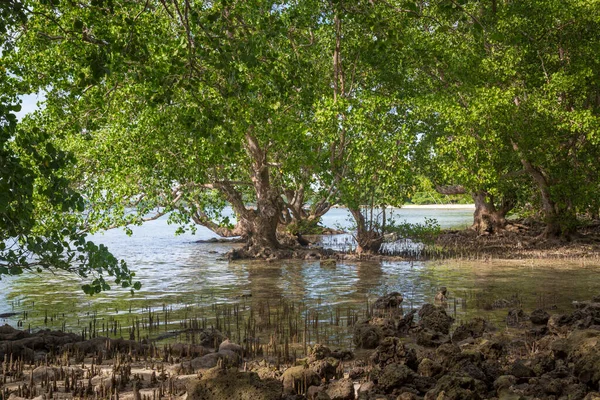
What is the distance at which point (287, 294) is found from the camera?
18.4 meters

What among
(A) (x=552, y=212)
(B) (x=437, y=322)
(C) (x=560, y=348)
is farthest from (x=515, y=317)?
(A) (x=552, y=212)

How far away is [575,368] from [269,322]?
6638 mm

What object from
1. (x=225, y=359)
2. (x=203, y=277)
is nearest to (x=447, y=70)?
(x=203, y=277)

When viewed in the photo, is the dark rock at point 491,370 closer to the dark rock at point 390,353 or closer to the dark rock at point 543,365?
the dark rock at point 543,365

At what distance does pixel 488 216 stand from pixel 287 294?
23347 millimetres

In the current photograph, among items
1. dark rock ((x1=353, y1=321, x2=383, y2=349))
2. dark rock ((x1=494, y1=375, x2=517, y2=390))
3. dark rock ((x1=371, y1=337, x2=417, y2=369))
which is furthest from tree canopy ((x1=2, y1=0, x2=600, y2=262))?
dark rock ((x1=494, y1=375, x2=517, y2=390))

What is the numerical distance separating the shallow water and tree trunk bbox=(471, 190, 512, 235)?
13060mm

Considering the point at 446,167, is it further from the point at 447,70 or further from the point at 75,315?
the point at 75,315

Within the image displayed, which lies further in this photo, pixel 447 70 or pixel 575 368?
pixel 447 70

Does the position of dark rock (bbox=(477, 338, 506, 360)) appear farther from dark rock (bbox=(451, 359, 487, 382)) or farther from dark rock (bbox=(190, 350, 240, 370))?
dark rock (bbox=(190, 350, 240, 370))

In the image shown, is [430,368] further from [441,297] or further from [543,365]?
[441,297]

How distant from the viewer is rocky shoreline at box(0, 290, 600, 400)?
23.9ft

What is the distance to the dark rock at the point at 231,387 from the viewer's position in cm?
688

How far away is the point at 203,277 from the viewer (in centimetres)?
2373
